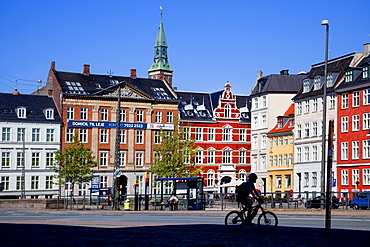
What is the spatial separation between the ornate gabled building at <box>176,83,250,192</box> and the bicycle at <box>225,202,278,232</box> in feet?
273

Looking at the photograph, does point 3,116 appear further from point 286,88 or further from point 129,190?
point 286,88

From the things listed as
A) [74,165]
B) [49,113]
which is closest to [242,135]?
[49,113]

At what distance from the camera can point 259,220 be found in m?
21.5

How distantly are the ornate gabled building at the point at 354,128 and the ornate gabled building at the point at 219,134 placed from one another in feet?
102

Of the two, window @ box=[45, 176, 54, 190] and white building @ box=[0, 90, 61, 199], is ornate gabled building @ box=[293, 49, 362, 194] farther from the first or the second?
window @ box=[45, 176, 54, 190]

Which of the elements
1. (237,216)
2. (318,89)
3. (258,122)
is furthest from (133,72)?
(237,216)

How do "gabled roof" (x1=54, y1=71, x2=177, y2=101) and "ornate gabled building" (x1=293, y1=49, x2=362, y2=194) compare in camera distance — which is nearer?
"ornate gabled building" (x1=293, y1=49, x2=362, y2=194)

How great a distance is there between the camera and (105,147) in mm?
98625

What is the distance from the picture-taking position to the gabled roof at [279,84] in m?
96.7

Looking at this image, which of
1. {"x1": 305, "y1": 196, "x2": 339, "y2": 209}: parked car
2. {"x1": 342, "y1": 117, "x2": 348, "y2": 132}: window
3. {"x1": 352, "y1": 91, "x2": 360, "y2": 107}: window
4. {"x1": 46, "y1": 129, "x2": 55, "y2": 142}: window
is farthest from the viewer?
{"x1": 46, "y1": 129, "x2": 55, "y2": 142}: window

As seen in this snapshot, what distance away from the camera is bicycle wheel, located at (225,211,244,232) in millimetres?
22039

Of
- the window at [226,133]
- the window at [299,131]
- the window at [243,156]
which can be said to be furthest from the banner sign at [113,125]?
the window at [299,131]

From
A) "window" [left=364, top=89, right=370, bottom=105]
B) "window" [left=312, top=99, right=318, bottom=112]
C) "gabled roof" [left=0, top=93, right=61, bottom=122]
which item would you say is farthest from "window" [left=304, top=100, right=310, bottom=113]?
"gabled roof" [left=0, top=93, right=61, bottom=122]

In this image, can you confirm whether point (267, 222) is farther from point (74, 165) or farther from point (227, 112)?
point (227, 112)
